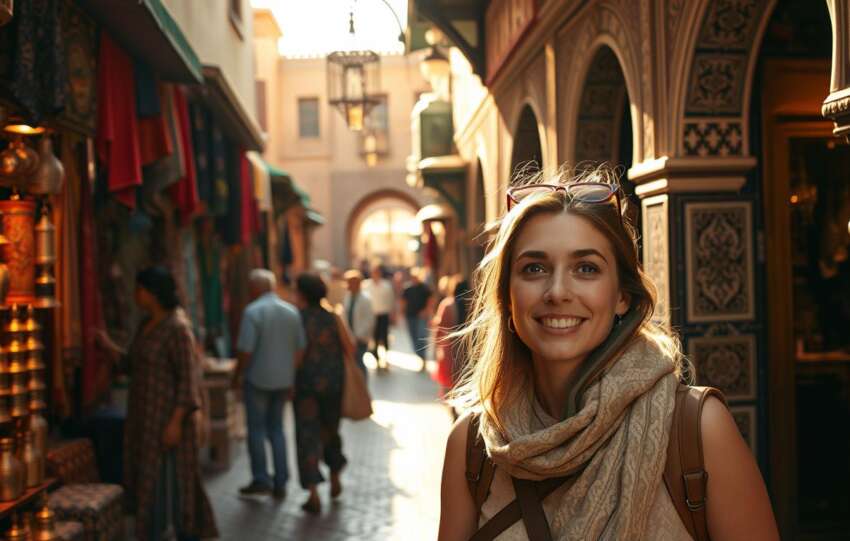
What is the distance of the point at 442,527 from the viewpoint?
2.36 meters

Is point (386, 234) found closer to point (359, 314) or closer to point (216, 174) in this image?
point (359, 314)

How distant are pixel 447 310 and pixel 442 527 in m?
9.12

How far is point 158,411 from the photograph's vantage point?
6.23 meters

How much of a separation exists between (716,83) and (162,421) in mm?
3762

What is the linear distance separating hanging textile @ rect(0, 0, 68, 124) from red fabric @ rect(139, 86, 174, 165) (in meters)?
2.33

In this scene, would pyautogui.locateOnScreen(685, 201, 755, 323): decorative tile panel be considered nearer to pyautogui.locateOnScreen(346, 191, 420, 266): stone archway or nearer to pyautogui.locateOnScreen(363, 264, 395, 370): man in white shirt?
pyautogui.locateOnScreen(363, 264, 395, 370): man in white shirt

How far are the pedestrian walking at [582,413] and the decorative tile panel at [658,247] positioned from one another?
114 inches

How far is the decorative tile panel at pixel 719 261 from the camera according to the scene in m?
5.29

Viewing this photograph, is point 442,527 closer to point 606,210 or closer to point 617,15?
point 606,210

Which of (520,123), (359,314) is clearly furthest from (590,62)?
(359,314)

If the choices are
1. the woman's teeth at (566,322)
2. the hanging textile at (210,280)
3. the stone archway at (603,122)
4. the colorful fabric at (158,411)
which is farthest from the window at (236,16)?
the woman's teeth at (566,322)

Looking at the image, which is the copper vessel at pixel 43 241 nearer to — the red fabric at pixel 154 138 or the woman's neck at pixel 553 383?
the red fabric at pixel 154 138

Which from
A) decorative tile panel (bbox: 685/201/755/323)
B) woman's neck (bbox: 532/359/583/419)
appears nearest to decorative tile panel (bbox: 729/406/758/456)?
decorative tile panel (bbox: 685/201/755/323)

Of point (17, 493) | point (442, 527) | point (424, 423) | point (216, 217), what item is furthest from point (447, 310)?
point (442, 527)
